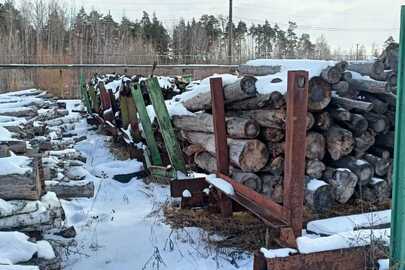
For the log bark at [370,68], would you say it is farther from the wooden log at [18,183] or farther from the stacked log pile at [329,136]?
the wooden log at [18,183]

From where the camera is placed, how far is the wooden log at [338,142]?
440cm

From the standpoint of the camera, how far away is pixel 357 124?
14.6 feet

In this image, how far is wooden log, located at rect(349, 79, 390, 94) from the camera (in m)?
4.52

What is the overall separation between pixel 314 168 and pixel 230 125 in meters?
0.94

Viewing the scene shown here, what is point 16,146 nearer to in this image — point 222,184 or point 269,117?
point 222,184

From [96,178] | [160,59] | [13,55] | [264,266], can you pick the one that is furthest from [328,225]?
[160,59]

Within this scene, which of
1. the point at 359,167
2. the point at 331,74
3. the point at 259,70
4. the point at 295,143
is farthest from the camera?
the point at 259,70

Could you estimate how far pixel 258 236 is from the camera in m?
4.39

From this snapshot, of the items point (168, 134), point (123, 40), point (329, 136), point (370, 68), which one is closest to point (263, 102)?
point (329, 136)

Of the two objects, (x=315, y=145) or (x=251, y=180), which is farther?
(x=251, y=180)

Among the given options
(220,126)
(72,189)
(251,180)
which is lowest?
(72,189)

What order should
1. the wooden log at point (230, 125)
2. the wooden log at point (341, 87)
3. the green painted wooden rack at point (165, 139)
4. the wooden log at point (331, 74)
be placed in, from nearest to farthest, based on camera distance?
the wooden log at point (331, 74) → the wooden log at point (341, 87) → the wooden log at point (230, 125) → the green painted wooden rack at point (165, 139)

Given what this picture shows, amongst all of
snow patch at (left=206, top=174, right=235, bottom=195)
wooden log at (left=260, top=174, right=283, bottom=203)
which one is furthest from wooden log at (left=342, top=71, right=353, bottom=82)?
snow patch at (left=206, top=174, right=235, bottom=195)

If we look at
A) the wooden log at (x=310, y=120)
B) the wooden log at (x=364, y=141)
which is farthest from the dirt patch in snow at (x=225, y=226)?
the wooden log at (x=364, y=141)
